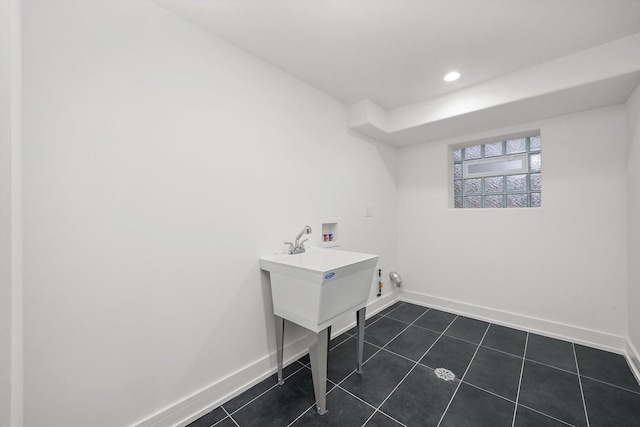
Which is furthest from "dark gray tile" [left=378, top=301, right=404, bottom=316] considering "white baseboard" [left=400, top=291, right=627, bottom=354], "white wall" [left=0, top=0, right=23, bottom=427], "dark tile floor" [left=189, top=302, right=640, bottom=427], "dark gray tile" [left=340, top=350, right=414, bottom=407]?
"white wall" [left=0, top=0, right=23, bottom=427]

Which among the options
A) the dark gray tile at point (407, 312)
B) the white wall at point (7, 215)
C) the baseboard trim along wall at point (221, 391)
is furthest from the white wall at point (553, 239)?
the white wall at point (7, 215)

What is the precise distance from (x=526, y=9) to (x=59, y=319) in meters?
2.71

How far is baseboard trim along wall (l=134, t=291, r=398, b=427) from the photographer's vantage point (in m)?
1.28

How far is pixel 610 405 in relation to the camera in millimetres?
1416

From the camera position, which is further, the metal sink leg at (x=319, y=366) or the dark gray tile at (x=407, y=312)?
the dark gray tile at (x=407, y=312)

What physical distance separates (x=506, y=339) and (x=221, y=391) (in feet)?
7.74

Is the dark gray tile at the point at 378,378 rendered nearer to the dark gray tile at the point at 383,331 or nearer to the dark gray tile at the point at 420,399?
the dark gray tile at the point at 420,399

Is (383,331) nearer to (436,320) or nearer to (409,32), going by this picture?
(436,320)

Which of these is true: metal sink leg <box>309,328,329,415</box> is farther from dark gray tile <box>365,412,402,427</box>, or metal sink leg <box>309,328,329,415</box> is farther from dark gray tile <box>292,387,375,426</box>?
dark gray tile <box>365,412,402,427</box>

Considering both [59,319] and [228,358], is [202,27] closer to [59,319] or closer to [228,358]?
[59,319]

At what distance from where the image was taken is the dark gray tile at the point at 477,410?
1.32 meters

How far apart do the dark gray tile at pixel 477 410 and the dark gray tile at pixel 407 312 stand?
1.04 meters

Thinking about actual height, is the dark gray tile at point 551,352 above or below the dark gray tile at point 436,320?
below

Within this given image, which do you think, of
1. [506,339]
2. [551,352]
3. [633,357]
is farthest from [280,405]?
[633,357]
